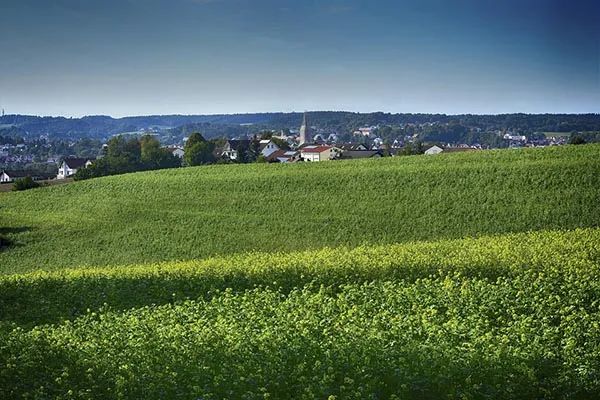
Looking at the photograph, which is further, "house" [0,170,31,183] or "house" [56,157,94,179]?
"house" [56,157,94,179]

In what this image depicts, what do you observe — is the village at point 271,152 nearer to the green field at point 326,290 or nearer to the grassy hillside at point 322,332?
the green field at point 326,290

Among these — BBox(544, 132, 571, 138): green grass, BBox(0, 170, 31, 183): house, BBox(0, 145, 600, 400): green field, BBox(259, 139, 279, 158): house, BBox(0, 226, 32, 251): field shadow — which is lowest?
BBox(0, 170, 31, 183): house

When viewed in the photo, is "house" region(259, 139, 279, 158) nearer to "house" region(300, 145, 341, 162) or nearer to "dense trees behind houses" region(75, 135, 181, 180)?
"house" region(300, 145, 341, 162)

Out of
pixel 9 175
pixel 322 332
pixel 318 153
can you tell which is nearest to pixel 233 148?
pixel 318 153

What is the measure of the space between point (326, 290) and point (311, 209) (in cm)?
2237

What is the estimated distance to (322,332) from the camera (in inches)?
571

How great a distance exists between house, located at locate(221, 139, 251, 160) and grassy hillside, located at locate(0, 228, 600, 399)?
286 ft

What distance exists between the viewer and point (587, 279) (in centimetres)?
1892

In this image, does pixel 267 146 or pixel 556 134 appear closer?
pixel 556 134

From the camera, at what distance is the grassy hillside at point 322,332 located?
11.9 metres

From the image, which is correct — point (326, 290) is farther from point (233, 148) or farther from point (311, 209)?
point (233, 148)

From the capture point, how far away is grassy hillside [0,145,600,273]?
121ft

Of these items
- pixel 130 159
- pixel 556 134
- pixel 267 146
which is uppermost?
pixel 556 134

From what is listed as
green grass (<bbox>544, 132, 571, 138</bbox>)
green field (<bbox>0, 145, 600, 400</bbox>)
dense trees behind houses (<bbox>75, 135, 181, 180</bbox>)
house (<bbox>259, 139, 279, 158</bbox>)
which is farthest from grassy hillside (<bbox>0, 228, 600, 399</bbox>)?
house (<bbox>259, 139, 279, 158</bbox>)
